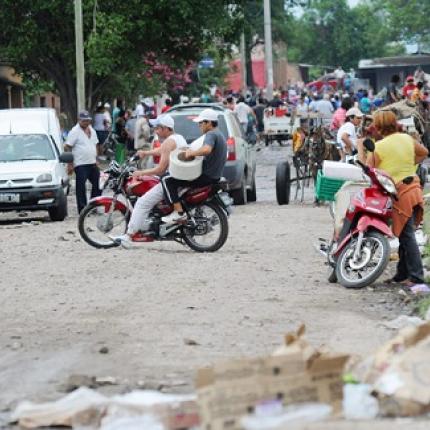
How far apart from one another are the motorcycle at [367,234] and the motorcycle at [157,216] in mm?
3618

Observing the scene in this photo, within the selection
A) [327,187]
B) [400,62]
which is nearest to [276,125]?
[400,62]

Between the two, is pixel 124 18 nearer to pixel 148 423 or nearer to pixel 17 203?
pixel 17 203

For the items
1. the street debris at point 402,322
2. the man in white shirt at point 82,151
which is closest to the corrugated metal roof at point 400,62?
the man in white shirt at point 82,151

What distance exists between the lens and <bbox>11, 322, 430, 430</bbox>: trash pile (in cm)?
716

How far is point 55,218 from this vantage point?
24344 mm

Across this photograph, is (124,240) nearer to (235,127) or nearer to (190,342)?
(190,342)

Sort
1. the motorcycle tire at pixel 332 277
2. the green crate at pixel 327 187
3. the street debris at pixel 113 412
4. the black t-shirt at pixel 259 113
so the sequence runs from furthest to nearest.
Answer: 1. the black t-shirt at pixel 259 113
2. the green crate at pixel 327 187
3. the motorcycle tire at pixel 332 277
4. the street debris at pixel 113 412

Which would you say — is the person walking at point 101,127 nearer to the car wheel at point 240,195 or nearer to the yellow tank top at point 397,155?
the car wheel at point 240,195

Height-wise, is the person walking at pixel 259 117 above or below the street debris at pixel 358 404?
above

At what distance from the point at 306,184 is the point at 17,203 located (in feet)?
23.9

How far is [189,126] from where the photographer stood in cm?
2609

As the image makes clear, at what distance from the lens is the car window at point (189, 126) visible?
2589 cm

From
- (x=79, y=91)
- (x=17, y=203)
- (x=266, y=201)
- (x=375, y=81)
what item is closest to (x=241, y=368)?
(x=17, y=203)

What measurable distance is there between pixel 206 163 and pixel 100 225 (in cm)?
166
